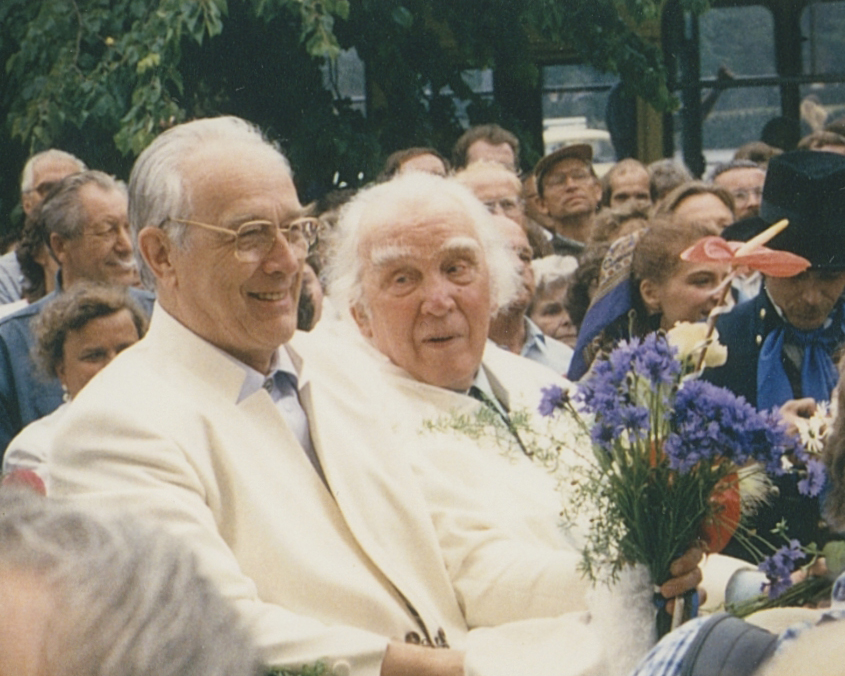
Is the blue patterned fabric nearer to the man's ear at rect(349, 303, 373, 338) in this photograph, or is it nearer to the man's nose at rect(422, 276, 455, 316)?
the man's nose at rect(422, 276, 455, 316)

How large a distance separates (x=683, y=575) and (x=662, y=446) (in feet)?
0.78

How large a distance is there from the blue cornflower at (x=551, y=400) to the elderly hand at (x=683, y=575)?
13.4 inches

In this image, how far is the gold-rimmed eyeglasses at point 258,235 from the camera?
293 cm

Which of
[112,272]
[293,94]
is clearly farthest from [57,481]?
[293,94]

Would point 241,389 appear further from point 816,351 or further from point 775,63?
point 775,63

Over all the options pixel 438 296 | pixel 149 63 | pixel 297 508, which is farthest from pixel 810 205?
pixel 149 63

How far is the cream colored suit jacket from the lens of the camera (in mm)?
2635

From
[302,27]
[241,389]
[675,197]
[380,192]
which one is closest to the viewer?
[241,389]

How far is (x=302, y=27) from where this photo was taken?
670cm

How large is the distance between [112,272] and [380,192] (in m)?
1.55

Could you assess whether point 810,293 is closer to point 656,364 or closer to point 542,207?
point 656,364

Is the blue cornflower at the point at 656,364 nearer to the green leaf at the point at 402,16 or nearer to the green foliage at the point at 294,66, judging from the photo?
the green foliage at the point at 294,66

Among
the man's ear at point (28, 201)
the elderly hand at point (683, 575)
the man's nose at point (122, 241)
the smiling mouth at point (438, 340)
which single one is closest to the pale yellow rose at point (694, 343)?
the elderly hand at point (683, 575)

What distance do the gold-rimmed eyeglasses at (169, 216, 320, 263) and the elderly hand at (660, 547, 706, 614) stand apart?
99 cm
